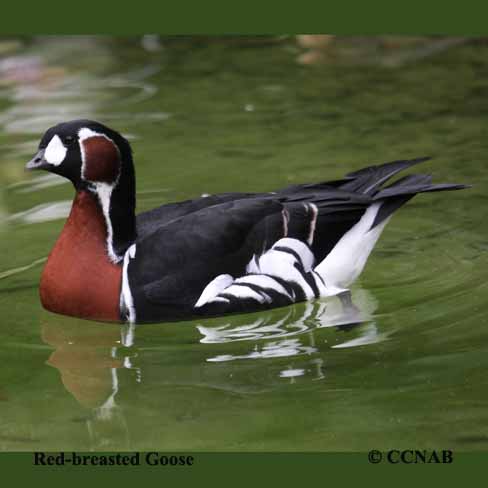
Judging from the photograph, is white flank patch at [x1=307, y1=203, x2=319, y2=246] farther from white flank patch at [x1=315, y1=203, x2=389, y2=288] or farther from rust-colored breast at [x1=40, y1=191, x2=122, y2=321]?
rust-colored breast at [x1=40, y1=191, x2=122, y2=321]

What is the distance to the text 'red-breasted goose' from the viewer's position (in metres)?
7.45

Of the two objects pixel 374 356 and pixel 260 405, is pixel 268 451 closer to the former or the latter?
pixel 260 405

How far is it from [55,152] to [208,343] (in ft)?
4.41

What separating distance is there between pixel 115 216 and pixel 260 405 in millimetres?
1707

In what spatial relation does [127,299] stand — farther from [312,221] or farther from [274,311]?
[312,221]

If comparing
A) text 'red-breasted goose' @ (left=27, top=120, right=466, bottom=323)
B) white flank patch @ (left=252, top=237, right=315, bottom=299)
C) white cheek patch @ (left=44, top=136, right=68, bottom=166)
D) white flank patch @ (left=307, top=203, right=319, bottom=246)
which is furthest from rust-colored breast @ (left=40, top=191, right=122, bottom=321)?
white flank patch @ (left=307, top=203, right=319, bottom=246)

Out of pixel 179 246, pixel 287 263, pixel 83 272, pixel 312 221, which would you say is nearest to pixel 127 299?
pixel 83 272

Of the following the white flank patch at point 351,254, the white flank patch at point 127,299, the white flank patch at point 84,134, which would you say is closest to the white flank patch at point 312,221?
the white flank patch at point 351,254

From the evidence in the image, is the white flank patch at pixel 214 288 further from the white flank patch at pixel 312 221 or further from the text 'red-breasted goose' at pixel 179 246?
the white flank patch at pixel 312 221

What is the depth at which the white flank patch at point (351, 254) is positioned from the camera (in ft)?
26.0

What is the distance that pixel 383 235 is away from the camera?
8820mm

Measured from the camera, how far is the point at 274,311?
303 inches

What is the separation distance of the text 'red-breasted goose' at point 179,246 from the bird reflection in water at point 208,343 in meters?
0.10

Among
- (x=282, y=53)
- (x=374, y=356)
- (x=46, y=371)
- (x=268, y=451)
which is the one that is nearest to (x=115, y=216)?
(x=46, y=371)
